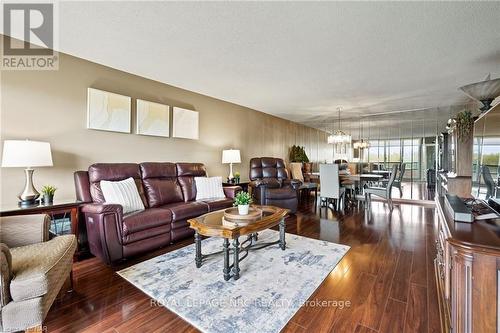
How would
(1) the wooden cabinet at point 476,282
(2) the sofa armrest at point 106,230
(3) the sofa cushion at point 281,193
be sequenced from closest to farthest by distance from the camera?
(1) the wooden cabinet at point 476,282
(2) the sofa armrest at point 106,230
(3) the sofa cushion at point 281,193

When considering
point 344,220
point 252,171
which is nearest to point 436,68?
point 344,220

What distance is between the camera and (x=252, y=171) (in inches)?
204

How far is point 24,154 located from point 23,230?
80 centimetres

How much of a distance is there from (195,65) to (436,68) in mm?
3388

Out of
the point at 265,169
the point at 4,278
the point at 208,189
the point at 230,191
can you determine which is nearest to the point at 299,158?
the point at 265,169

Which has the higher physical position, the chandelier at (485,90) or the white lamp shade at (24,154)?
the chandelier at (485,90)

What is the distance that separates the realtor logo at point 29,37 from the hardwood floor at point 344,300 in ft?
7.64

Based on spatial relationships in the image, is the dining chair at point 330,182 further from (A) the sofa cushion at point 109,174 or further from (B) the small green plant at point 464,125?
(A) the sofa cushion at point 109,174

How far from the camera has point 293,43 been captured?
248 cm

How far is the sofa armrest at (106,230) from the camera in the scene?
2271 millimetres

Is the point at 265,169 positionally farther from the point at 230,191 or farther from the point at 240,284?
the point at 240,284

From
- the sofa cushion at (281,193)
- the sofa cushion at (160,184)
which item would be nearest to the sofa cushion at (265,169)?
the sofa cushion at (281,193)

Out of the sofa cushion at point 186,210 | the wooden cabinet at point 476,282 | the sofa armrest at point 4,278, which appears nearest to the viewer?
the wooden cabinet at point 476,282

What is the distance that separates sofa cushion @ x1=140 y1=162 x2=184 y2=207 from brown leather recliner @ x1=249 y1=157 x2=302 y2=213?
5.46ft
